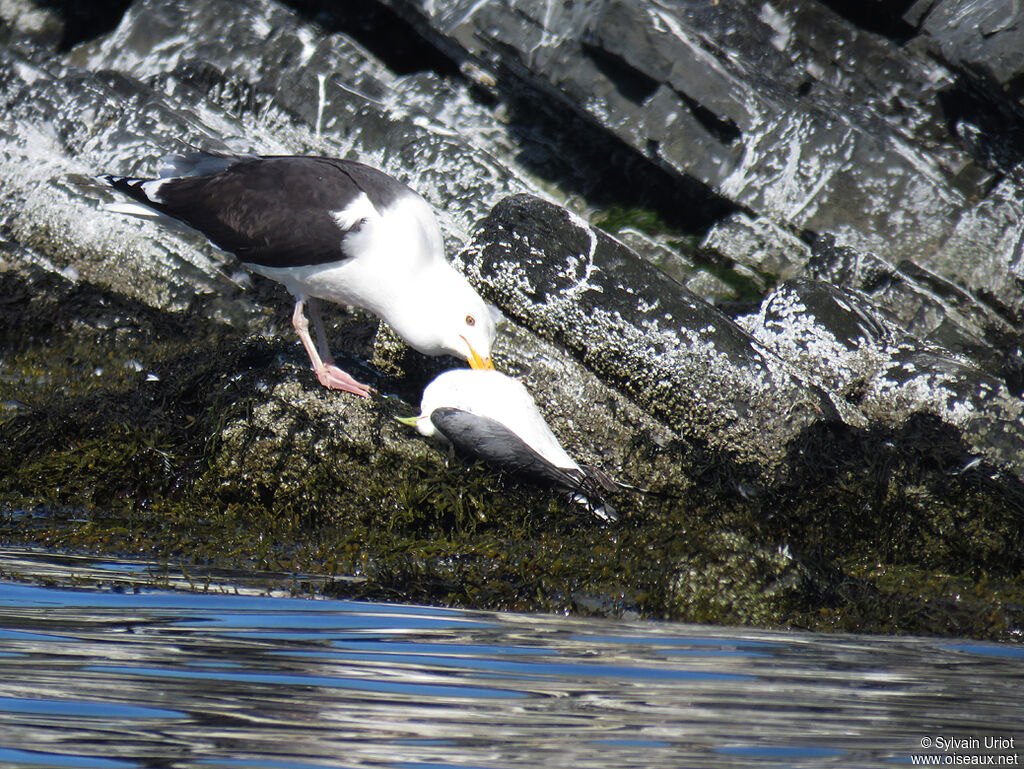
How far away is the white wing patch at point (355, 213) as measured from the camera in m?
6.39

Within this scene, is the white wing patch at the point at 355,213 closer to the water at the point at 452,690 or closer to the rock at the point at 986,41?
the water at the point at 452,690

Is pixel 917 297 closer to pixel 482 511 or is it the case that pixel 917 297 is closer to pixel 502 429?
pixel 502 429

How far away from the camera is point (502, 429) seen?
18.7 feet

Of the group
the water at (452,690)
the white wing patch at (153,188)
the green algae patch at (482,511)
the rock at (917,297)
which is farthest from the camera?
the rock at (917,297)

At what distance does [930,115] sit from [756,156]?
71.0 inches

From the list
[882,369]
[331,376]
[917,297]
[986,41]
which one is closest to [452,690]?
[331,376]

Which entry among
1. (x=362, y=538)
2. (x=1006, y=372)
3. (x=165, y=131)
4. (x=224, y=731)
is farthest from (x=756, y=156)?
(x=224, y=731)

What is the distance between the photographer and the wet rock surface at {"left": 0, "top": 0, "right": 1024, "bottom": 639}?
17.1ft

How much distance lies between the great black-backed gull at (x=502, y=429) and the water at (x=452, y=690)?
1582mm

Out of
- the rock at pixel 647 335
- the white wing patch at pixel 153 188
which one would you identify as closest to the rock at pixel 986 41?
the rock at pixel 647 335

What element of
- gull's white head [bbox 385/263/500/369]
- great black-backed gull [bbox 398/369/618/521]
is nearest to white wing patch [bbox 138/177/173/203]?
gull's white head [bbox 385/263/500/369]

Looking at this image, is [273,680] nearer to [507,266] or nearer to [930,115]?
[507,266]

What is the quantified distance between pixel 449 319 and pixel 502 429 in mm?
900

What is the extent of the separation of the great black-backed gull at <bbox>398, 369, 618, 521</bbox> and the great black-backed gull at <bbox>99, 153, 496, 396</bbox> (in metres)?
0.43
